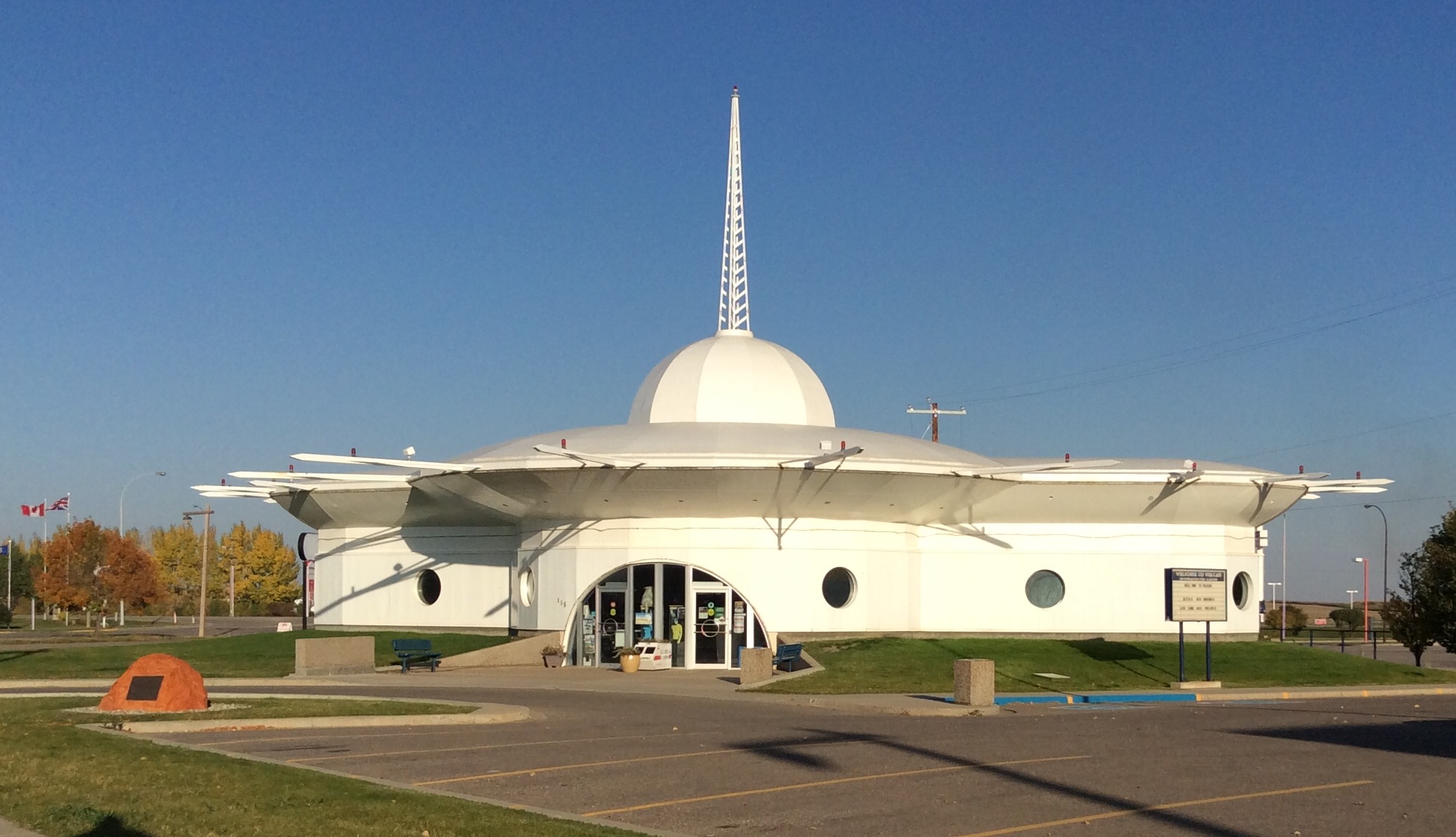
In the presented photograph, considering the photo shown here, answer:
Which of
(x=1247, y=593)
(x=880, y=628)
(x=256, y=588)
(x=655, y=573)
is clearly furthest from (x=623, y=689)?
(x=256, y=588)

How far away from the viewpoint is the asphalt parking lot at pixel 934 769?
12789mm

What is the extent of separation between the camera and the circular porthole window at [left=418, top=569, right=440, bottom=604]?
47688 millimetres

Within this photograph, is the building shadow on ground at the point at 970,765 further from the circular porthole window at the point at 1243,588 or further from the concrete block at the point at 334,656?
the circular porthole window at the point at 1243,588

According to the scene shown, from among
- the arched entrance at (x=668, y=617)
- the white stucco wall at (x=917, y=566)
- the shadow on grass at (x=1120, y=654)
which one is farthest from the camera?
the white stucco wall at (x=917, y=566)

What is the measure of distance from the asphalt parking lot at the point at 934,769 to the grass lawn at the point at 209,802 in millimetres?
1002

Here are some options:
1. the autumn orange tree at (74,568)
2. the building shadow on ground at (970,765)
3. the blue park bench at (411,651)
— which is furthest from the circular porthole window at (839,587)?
the autumn orange tree at (74,568)

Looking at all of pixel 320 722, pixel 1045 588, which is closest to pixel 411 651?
pixel 320 722

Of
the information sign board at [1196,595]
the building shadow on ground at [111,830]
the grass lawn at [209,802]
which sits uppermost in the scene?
the information sign board at [1196,595]

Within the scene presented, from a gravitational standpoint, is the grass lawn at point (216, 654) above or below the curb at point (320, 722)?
below

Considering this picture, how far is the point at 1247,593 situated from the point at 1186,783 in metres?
32.7

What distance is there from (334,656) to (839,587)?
13928mm

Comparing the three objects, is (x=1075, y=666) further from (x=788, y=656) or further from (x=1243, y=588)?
(x=1243, y=588)

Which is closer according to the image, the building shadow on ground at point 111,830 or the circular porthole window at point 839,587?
the building shadow on ground at point 111,830

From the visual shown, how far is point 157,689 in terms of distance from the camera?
23.0 metres
